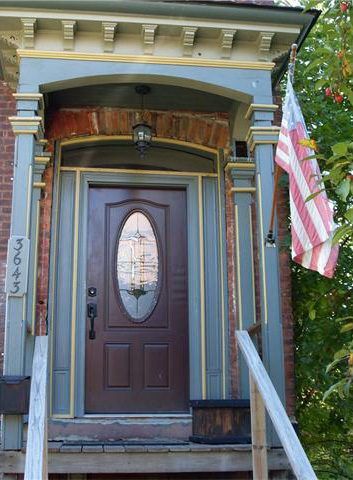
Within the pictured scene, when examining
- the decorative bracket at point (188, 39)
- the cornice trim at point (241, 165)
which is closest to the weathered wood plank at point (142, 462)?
the cornice trim at point (241, 165)

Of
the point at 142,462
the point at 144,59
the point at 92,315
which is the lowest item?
the point at 142,462

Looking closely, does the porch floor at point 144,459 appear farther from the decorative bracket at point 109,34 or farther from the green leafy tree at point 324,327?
the decorative bracket at point 109,34

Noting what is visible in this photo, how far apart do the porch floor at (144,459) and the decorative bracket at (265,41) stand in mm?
2937

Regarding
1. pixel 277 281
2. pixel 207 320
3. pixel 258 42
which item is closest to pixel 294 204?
pixel 277 281

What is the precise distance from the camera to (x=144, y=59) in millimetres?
5027

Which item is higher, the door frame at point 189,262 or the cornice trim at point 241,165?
the cornice trim at point 241,165

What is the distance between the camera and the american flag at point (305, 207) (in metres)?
3.96

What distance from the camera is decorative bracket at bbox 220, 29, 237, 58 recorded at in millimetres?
4973

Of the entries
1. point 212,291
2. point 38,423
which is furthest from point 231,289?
point 38,423

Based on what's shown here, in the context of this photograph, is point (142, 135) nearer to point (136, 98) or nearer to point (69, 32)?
point (136, 98)

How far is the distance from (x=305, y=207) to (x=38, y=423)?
2.06m

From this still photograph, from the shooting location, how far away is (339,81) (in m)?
3.88

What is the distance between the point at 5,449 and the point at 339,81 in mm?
3128

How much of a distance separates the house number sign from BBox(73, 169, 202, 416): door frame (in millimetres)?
1196
